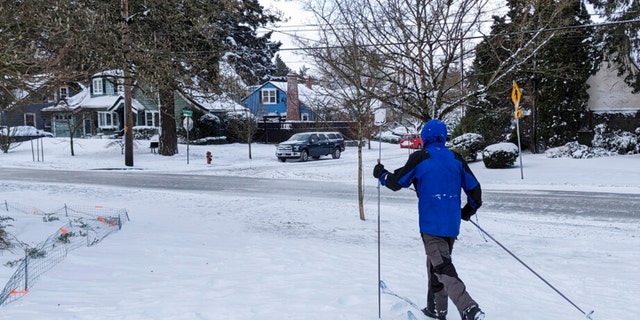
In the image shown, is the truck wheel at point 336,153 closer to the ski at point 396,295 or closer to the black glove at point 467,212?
the ski at point 396,295

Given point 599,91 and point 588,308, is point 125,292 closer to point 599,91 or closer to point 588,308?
point 588,308

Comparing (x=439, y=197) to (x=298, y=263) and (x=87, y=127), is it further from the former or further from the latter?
(x=87, y=127)

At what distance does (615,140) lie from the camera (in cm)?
2505

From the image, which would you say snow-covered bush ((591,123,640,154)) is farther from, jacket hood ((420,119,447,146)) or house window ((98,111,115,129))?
house window ((98,111,115,129))

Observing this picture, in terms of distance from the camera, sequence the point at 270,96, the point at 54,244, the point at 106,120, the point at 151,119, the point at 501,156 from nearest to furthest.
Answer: the point at 54,244
the point at 501,156
the point at 151,119
the point at 106,120
the point at 270,96

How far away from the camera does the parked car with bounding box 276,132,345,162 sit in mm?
29453

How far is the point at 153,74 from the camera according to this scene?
8.43m

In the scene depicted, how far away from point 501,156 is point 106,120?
3806cm

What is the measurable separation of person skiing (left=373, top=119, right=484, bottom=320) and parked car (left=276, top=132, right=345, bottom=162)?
25.0 m

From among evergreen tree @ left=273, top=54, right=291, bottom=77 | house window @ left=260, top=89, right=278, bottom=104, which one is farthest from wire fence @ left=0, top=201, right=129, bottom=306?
evergreen tree @ left=273, top=54, right=291, bottom=77

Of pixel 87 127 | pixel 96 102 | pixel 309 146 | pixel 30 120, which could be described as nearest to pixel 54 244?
pixel 309 146

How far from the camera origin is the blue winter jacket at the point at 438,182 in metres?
4.29

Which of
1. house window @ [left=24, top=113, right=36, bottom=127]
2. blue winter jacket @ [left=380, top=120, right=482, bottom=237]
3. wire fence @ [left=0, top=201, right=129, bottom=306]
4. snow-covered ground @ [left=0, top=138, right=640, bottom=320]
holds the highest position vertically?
house window @ [left=24, top=113, right=36, bottom=127]

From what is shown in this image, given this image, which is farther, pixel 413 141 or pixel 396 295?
pixel 413 141
